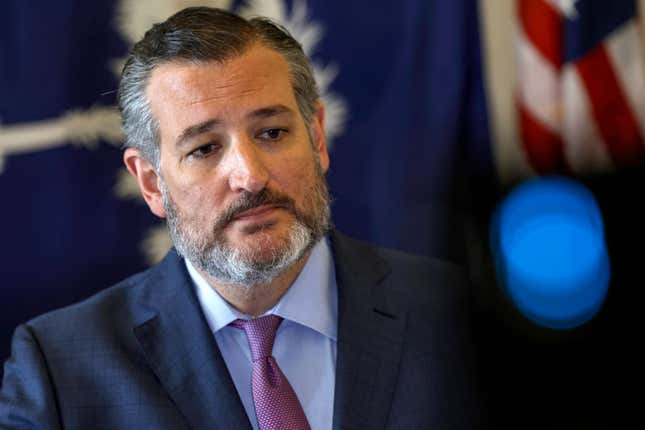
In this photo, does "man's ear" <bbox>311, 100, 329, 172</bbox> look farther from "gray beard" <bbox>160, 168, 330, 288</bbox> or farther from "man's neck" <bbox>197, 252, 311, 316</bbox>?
"man's neck" <bbox>197, 252, 311, 316</bbox>

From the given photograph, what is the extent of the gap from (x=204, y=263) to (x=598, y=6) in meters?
1.62

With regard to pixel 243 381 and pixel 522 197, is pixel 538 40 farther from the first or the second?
pixel 522 197

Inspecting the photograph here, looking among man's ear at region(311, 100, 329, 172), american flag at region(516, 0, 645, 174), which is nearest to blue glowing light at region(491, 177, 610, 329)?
man's ear at region(311, 100, 329, 172)

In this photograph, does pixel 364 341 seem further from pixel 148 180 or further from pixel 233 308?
pixel 148 180

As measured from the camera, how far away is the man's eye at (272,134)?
1901 millimetres

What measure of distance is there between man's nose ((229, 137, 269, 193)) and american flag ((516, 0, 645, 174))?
3.94 feet

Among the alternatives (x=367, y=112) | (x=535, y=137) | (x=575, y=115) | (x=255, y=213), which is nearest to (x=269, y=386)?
(x=255, y=213)

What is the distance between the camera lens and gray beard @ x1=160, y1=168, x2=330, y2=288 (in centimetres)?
185

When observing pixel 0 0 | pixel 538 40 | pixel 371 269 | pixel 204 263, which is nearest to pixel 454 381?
pixel 371 269

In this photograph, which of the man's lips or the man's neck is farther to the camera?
the man's neck

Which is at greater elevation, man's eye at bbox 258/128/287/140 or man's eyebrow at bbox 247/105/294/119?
man's eyebrow at bbox 247/105/294/119

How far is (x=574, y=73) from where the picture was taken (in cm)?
275

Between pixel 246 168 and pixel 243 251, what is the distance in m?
0.18

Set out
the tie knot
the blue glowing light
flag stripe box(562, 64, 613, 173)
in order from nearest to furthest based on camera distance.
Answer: the blue glowing light, the tie knot, flag stripe box(562, 64, 613, 173)
